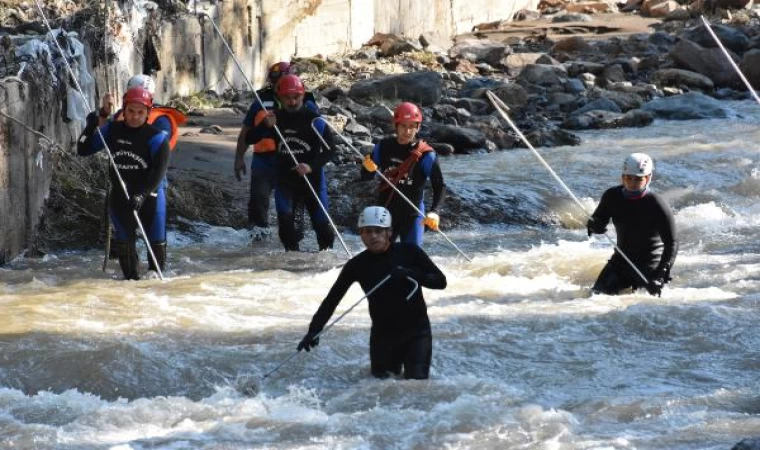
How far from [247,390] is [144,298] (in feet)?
9.18

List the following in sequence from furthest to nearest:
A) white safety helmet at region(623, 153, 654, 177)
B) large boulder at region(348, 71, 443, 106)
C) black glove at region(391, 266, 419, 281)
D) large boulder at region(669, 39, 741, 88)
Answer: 1. large boulder at region(669, 39, 741, 88)
2. large boulder at region(348, 71, 443, 106)
3. white safety helmet at region(623, 153, 654, 177)
4. black glove at region(391, 266, 419, 281)

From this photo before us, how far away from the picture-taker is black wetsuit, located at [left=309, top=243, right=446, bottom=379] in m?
9.33

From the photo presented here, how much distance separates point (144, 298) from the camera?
40.5 ft

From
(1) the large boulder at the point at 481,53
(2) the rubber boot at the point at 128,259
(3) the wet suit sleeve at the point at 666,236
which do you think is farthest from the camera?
(1) the large boulder at the point at 481,53

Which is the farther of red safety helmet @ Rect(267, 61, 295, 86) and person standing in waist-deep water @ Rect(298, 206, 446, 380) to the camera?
red safety helmet @ Rect(267, 61, 295, 86)

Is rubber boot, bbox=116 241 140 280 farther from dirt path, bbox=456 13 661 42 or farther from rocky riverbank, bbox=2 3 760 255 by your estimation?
dirt path, bbox=456 13 661 42

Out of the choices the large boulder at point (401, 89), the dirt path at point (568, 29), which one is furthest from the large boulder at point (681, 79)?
the dirt path at point (568, 29)

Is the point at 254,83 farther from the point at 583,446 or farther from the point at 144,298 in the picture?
the point at 583,446

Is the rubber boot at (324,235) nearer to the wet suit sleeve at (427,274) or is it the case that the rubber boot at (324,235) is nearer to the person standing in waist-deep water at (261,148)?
the person standing in waist-deep water at (261,148)

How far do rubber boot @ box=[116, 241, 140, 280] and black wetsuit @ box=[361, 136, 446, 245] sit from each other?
210cm

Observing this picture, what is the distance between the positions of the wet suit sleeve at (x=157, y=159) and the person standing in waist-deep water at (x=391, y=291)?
136 inches

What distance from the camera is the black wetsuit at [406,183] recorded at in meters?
12.9

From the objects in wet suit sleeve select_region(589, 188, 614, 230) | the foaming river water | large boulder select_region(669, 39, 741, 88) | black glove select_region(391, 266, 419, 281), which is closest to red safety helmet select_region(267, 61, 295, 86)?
the foaming river water

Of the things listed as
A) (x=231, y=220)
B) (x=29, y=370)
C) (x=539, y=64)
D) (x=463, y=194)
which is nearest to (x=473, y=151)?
(x=463, y=194)
